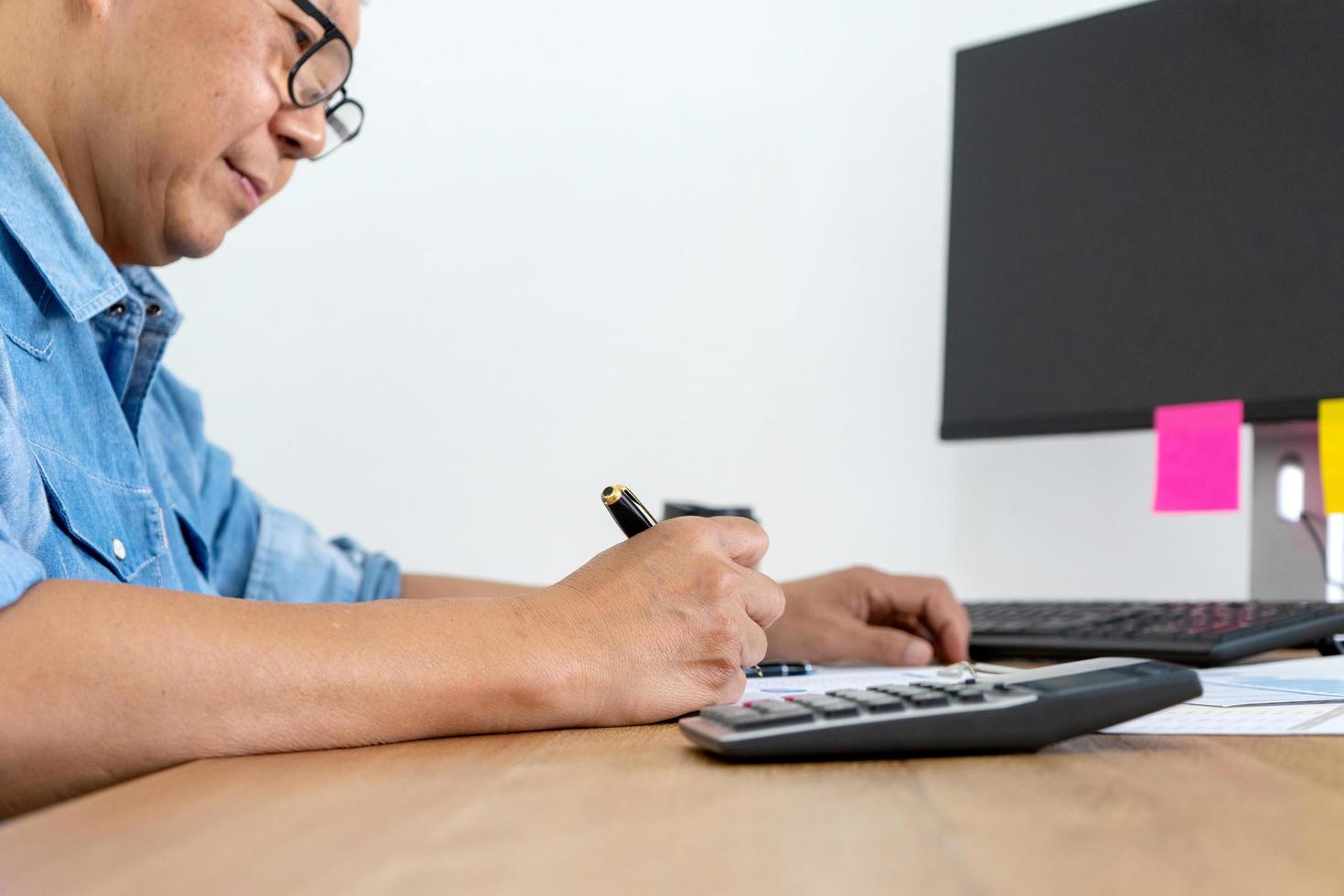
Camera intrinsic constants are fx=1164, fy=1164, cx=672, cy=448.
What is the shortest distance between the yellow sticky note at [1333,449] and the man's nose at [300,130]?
0.86 m

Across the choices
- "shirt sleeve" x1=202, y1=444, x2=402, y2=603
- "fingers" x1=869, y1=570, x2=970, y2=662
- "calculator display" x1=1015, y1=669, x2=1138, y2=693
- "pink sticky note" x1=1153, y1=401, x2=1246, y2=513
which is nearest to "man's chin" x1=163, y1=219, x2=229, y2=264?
"shirt sleeve" x1=202, y1=444, x2=402, y2=603

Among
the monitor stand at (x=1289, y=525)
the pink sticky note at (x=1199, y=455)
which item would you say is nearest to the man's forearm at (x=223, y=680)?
the pink sticky note at (x=1199, y=455)

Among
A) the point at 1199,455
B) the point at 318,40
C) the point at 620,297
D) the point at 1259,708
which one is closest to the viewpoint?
the point at 1259,708

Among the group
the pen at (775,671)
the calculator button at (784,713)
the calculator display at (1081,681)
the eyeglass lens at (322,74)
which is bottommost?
the pen at (775,671)

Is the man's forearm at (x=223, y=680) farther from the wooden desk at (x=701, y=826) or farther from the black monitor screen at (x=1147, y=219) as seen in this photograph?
the black monitor screen at (x=1147, y=219)

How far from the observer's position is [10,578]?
462mm

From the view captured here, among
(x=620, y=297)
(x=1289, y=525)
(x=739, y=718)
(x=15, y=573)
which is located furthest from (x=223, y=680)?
(x=620, y=297)

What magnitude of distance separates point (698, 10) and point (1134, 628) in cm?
103

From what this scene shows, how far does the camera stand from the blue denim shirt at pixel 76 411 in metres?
0.62

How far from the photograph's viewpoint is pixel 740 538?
2.06 ft

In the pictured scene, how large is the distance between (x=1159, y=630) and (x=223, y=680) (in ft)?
2.10

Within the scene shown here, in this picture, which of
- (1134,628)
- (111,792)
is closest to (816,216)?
(1134,628)

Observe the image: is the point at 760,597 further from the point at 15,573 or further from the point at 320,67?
the point at 320,67

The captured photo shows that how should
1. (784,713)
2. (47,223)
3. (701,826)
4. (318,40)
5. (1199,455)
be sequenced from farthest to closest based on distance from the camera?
(1199,455) < (318,40) < (47,223) < (784,713) < (701,826)
